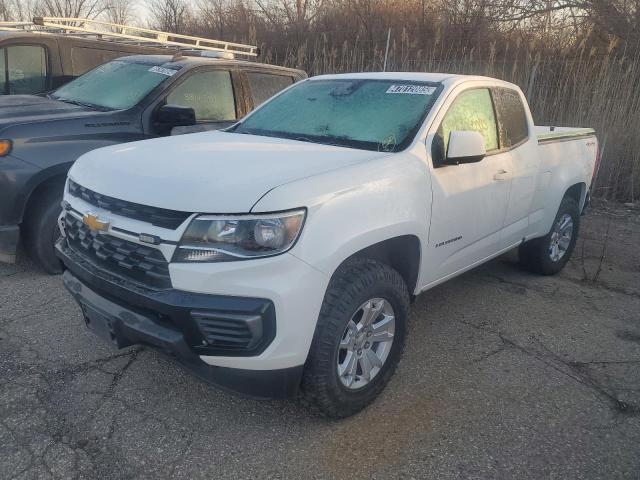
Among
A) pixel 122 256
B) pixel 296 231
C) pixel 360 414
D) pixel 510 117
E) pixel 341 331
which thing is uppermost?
pixel 510 117

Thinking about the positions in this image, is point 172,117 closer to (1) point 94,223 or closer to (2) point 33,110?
(2) point 33,110

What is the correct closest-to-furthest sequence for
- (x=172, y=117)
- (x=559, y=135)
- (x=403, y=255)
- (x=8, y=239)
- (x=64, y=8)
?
(x=403, y=255) → (x=8, y=239) → (x=172, y=117) → (x=559, y=135) → (x=64, y=8)

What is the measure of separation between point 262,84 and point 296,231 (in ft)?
12.8

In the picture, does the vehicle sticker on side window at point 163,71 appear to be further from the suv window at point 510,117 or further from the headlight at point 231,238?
the headlight at point 231,238

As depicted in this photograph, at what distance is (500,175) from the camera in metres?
3.89

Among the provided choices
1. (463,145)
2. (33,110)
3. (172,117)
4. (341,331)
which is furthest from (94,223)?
(33,110)

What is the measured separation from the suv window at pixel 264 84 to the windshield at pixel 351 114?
1735 millimetres

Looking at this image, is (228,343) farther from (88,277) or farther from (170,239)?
(88,277)

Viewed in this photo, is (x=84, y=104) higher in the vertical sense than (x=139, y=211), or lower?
higher

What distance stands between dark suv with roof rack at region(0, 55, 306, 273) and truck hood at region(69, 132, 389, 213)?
8.7 inches

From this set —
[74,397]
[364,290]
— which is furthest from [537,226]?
[74,397]

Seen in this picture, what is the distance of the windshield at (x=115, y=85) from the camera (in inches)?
197

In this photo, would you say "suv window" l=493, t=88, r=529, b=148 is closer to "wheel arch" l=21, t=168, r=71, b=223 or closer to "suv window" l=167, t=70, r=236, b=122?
"suv window" l=167, t=70, r=236, b=122

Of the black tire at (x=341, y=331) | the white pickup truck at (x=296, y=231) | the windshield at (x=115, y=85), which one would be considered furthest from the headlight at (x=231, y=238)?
the windshield at (x=115, y=85)
